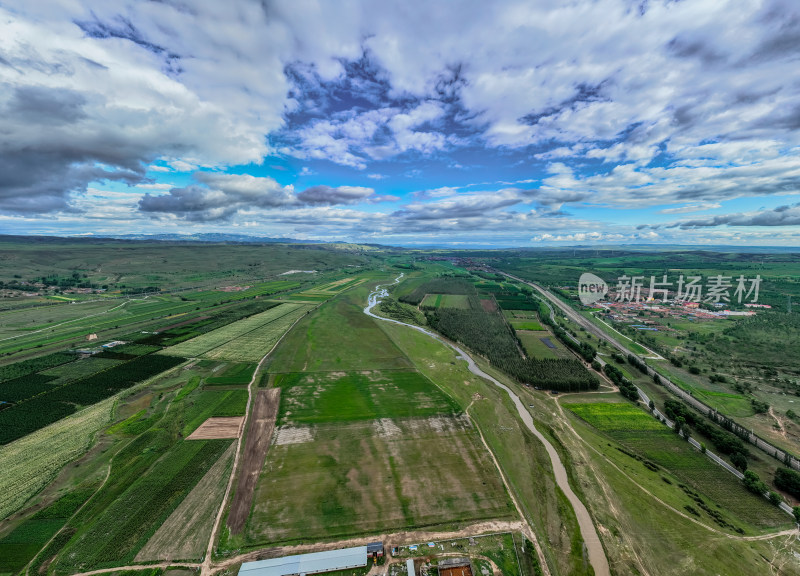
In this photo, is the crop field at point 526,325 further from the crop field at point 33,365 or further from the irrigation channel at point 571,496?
the crop field at point 33,365

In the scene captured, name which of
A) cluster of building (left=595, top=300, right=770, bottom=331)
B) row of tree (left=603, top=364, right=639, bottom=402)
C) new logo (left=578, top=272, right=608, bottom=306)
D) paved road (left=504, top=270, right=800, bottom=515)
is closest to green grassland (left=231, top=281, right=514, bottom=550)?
paved road (left=504, top=270, right=800, bottom=515)

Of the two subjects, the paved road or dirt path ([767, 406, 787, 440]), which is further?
dirt path ([767, 406, 787, 440])

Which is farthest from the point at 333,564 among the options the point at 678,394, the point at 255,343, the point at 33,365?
the point at 33,365

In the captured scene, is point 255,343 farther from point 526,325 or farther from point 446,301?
point 446,301

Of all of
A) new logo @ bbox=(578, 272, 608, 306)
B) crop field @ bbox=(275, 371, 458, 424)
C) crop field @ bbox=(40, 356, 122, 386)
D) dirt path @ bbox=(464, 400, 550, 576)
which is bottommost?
dirt path @ bbox=(464, 400, 550, 576)

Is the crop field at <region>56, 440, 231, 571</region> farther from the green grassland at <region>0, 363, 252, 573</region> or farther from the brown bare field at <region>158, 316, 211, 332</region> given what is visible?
the brown bare field at <region>158, 316, 211, 332</region>

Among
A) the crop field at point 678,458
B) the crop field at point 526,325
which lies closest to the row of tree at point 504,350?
the crop field at point 526,325
